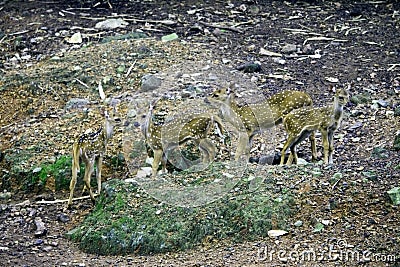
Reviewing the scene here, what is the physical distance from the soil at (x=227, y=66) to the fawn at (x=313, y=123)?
36cm

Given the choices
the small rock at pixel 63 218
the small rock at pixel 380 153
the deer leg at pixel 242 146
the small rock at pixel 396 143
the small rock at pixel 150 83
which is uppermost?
the small rock at pixel 150 83

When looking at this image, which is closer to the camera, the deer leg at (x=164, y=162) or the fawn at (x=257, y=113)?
the deer leg at (x=164, y=162)

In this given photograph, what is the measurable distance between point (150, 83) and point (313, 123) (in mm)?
2410

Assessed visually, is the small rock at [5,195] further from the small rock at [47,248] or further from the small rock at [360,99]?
the small rock at [360,99]

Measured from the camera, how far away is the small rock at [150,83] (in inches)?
376

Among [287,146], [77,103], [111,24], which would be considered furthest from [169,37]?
[287,146]

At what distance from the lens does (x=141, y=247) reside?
21.1 feet

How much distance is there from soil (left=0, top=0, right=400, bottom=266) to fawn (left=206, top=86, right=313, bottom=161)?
21.1 inches

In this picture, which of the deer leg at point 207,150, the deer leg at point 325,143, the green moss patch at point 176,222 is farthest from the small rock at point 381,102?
the green moss patch at point 176,222

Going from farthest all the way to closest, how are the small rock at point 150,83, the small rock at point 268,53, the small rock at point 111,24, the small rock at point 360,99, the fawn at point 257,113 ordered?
the small rock at point 111,24 → the small rock at point 268,53 → the small rock at point 150,83 → the small rock at point 360,99 → the fawn at point 257,113

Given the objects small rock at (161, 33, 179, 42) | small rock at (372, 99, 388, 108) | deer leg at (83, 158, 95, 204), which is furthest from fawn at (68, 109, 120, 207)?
small rock at (161, 33, 179, 42)

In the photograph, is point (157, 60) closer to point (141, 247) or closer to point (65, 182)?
point (65, 182)

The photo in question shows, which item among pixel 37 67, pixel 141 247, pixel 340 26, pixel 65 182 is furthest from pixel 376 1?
pixel 141 247

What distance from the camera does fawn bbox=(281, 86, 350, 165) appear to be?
7930mm
